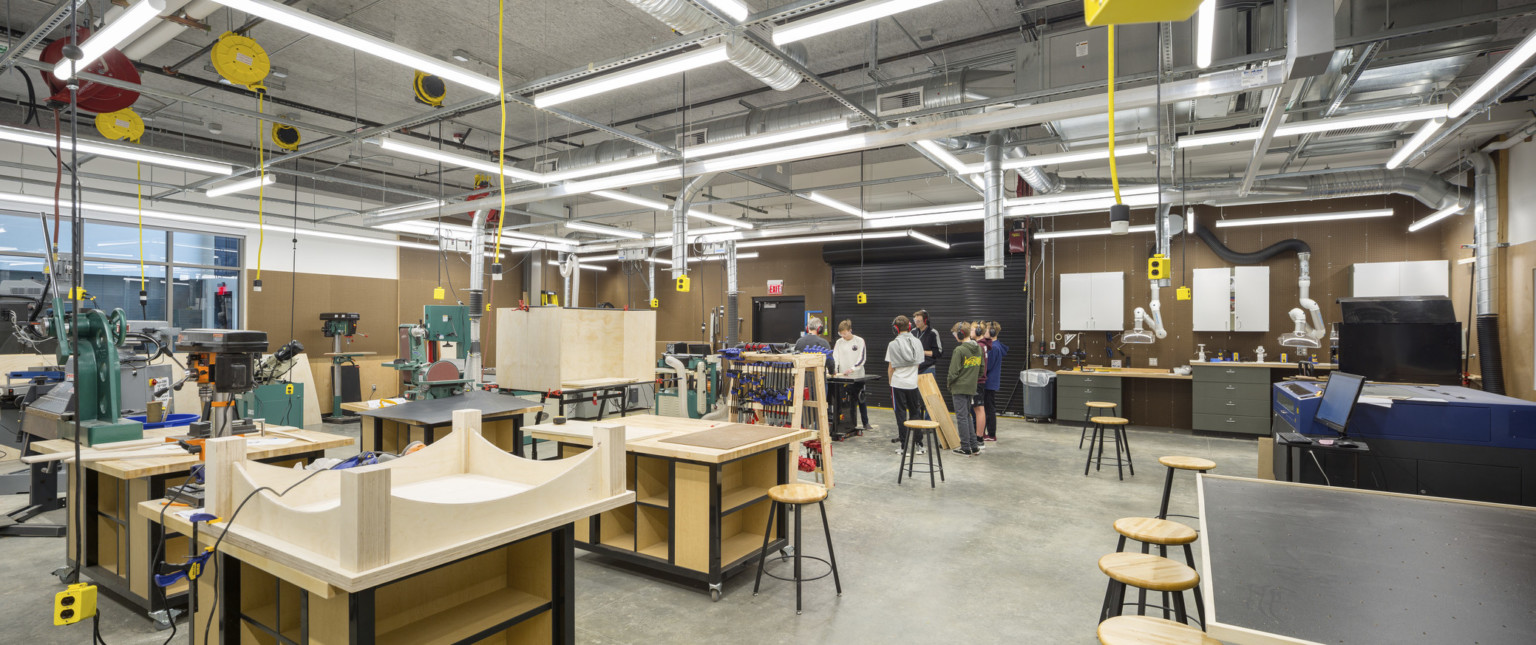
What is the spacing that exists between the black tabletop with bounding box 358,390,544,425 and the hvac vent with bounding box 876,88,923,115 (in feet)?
11.2

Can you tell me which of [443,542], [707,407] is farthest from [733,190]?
[443,542]

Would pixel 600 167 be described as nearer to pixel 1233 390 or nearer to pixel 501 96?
pixel 501 96

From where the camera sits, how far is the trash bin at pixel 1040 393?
9266 millimetres

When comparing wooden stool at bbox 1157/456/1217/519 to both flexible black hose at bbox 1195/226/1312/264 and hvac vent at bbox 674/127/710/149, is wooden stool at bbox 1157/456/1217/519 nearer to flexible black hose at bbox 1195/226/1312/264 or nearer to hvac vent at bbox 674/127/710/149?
hvac vent at bbox 674/127/710/149

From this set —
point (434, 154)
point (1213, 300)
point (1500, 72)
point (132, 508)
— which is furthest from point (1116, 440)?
point (132, 508)

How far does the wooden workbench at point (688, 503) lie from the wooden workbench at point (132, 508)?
1.24 meters

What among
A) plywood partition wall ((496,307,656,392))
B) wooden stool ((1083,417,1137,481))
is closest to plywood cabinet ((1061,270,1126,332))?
wooden stool ((1083,417,1137,481))

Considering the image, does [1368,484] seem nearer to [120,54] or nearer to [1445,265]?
[1445,265]

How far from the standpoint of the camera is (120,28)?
2.93 m

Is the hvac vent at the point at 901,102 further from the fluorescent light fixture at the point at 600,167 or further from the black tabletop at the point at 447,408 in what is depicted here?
the black tabletop at the point at 447,408

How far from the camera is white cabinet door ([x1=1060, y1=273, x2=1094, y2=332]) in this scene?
30.9ft

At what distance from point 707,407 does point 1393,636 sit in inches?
339

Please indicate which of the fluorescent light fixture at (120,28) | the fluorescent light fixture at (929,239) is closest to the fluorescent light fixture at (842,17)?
the fluorescent light fixture at (120,28)

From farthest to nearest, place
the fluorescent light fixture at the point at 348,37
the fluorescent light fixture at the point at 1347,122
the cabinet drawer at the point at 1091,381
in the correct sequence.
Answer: the cabinet drawer at the point at 1091,381, the fluorescent light fixture at the point at 1347,122, the fluorescent light fixture at the point at 348,37
